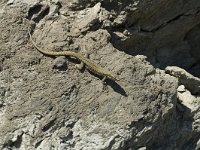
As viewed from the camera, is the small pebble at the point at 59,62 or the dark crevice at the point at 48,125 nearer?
the dark crevice at the point at 48,125

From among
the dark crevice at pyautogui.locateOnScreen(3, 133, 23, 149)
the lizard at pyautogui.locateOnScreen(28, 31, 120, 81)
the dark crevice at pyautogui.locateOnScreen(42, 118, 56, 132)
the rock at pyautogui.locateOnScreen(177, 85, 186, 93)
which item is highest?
the lizard at pyautogui.locateOnScreen(28, 31, 120, 81)

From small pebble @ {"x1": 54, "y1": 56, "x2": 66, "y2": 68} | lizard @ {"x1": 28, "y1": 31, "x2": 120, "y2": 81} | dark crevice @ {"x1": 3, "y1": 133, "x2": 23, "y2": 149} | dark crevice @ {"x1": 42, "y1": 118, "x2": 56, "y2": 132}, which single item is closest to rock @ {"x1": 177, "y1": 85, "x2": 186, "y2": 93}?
lizard @ {"x1": 28, "y1": 31, "x2": 120, "y2": 81}

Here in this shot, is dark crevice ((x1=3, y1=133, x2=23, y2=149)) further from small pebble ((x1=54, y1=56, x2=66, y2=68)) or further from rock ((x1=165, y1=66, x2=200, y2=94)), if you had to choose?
rock ((x1=165, y1=66, x2=200, y2=94))

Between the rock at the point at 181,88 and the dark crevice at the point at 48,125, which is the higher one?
the dark crevice at the point at 48,125

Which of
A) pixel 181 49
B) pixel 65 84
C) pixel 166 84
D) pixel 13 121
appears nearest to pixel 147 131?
pixel 166 84

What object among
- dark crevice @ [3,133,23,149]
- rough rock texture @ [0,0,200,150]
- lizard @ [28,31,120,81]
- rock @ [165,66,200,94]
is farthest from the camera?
rock @ [165,66,200,94]

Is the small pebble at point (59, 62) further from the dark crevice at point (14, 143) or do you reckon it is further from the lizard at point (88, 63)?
the dark crevice at point (14, 143)

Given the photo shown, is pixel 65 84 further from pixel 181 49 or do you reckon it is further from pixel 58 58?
pixel 181 49

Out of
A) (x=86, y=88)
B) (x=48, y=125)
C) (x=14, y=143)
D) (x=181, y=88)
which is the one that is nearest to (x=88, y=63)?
(x=86, y=88)

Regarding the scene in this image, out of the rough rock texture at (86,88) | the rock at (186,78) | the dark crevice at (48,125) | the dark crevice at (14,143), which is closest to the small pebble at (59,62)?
the rough rock texture at (86,88)
